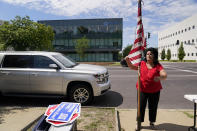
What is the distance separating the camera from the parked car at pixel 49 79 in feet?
16.0

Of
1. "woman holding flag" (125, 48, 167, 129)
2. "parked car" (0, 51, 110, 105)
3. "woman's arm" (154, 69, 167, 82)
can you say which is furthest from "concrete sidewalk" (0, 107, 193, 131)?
"woman's arm" (154, 69, 167, 82)

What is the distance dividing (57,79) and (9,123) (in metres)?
1.87

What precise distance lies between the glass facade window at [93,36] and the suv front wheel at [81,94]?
41.4m

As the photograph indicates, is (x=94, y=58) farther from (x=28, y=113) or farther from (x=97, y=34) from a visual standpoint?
(x=28, y=113)

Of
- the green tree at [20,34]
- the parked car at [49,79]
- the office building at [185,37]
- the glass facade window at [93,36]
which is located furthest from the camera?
the office building at [185,37]

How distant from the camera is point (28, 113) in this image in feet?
13.3

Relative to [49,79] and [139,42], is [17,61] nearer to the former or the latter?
[49,79]

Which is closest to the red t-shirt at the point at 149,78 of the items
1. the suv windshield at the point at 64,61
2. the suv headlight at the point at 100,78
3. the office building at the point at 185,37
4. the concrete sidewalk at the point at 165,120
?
the concrete sidewalk at the point at 165,120

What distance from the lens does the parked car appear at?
4875 mm

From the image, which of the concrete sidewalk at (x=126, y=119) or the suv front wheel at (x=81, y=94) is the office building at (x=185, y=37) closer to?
the concrete sidewalk at (x=126, y=119)

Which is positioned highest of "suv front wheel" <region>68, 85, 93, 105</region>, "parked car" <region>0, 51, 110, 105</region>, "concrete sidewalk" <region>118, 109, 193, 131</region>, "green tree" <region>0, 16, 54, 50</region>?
"green tree" <region>0, 16, 54, 50</region>

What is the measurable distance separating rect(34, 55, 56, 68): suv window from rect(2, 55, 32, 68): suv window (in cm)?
23

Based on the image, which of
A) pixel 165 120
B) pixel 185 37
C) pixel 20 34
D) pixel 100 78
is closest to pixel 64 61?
pixel 100 78

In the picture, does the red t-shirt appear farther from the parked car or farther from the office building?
the office building
